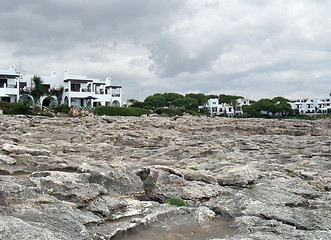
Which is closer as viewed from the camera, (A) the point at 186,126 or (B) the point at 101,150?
(B) the point at 101,150

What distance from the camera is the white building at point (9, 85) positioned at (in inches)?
3019

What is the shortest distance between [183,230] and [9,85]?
3122 inches

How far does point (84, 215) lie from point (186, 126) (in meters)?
36.8

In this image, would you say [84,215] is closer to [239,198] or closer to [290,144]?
[239,198]

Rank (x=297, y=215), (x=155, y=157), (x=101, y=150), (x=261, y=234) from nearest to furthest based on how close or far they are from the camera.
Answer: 1. (x=261, y=234)
2. (x=297, y=215)
3. (x=155, y=157)
4. (x=101, y=150)

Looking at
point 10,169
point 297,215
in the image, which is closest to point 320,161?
point 297,215

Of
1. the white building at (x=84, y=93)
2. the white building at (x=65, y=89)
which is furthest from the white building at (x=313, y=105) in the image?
the white building at (x=65, y=89)

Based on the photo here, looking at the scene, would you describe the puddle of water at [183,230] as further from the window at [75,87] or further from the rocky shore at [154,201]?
the window at [75,87]

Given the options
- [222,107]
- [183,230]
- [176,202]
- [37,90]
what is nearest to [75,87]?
[37,90]

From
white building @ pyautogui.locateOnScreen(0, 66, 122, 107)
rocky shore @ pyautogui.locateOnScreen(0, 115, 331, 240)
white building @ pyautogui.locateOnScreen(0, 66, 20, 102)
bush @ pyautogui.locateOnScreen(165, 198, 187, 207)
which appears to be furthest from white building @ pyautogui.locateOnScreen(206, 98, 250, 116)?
bush @ pyautogui.locateOnScreen(165, 198, 187, 207)

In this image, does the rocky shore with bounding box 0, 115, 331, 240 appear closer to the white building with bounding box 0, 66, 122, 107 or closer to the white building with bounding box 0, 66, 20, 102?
the white building with bounding box 0, 66, 20, 102

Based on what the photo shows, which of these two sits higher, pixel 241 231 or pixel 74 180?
pixel 74 180

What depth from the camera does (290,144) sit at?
3139 cm

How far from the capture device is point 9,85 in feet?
257
